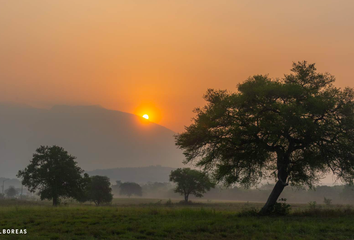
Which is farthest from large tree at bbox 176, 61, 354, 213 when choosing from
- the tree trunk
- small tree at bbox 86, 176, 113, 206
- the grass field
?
small tree at bbox 86, 176, 113, 206

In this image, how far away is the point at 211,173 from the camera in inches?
1111

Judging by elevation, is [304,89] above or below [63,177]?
above

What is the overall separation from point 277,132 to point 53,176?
126 feet

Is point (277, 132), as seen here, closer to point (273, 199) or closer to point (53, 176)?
point (273, 199)

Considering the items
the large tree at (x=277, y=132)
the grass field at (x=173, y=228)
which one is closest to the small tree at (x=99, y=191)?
the large tree at (x=277, y=132)

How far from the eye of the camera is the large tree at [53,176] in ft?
154

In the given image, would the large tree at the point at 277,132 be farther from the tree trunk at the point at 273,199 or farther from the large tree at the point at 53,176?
the large tree at the point at 53,176

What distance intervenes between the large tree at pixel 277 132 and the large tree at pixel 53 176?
28.1 m

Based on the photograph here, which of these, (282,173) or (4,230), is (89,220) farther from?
(282,173)

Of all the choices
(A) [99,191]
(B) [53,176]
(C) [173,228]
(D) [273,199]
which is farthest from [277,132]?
(A) [99,191]

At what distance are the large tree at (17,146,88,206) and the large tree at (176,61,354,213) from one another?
2809 centimetres

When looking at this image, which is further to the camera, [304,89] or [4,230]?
[304,89]

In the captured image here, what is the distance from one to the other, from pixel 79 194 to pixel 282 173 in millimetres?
35501

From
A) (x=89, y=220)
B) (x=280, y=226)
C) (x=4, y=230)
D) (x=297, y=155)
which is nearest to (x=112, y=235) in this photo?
(x=89, y=220)
